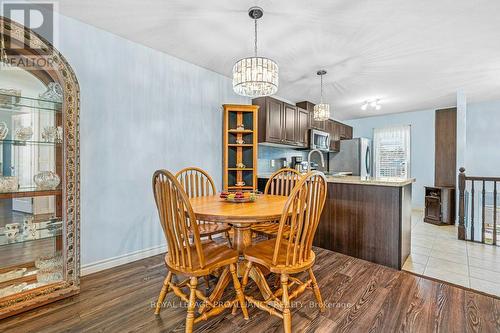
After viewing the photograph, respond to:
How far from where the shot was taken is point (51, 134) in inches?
78.7

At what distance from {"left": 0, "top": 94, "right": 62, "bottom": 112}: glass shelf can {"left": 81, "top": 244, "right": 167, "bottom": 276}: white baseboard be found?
1.47m

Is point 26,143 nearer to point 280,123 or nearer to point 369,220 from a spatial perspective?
point 280,123

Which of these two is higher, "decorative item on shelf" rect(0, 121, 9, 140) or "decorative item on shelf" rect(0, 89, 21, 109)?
"decorative item on shelf" rect(0, 89, 21, 109)

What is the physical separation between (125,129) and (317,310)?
2476 mm

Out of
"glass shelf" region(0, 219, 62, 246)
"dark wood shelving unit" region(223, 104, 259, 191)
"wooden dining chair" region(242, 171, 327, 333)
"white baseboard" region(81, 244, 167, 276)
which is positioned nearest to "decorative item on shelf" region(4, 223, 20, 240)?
"glass shelf" region(0, 219, 62, 246)

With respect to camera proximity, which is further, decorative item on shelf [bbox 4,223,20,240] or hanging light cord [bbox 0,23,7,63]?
decorative item on shelf [bbox 4,223,20,240]

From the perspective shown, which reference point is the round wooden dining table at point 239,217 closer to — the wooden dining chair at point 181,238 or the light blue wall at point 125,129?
the wooden dining chair at point 181,238

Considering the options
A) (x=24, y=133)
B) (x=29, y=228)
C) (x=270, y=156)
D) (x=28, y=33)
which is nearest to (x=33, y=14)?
(x=28, y=33)

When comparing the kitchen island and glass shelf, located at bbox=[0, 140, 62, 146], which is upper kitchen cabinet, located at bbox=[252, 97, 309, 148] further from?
glass shelf, located at bbox=[0, 140, 62, 146]

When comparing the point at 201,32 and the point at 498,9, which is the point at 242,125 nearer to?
the point at 201,32

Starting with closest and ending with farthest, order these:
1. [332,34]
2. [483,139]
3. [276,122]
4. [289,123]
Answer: [332,34]
[276,122]
[289,123]
[483,139]

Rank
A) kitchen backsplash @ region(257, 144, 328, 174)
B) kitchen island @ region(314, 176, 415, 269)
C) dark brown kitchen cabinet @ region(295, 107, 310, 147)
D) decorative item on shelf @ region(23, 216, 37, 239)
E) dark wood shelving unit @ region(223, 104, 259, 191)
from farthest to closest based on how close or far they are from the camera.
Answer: dark brown kitchen cabinet @ region(295, 107, 310, 147), kitchen backsplash @ region(257, 144, 328, 174), dark wood shelving unit @ region(223, 104, 259, 191), kitchen island @ region(314, 176, 415, 269), decorative item on shelf @ region(23, 216, 37, 239)

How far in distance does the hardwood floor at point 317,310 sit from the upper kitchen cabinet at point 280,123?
227cm

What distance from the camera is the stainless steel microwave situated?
4770 mm
